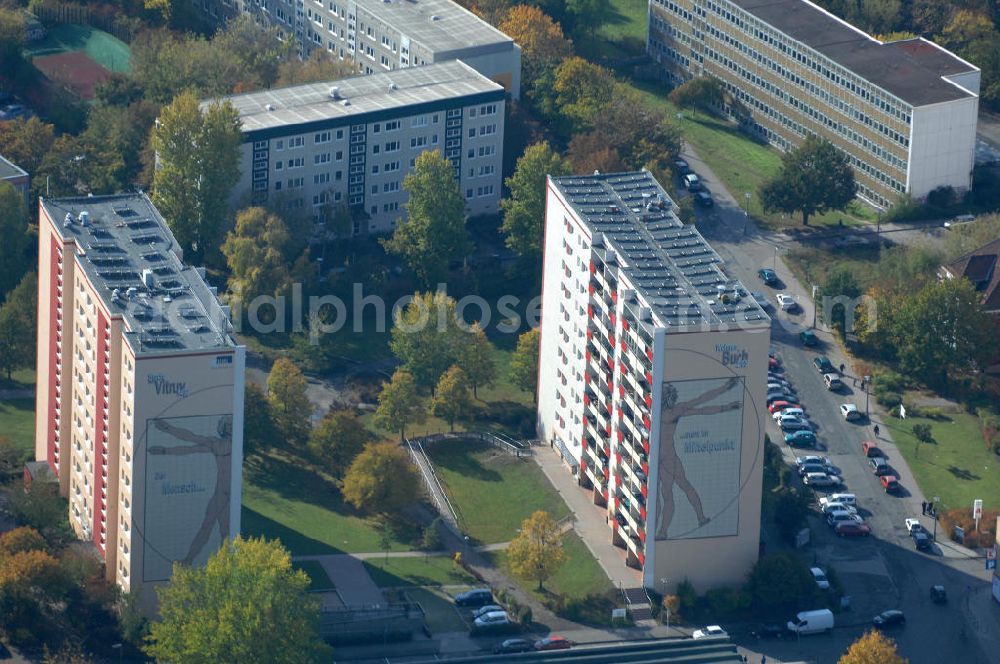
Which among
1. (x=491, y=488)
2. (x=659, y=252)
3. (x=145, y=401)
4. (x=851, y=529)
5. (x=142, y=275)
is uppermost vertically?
(x=142, y=275)

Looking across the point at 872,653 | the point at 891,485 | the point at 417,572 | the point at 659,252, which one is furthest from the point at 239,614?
the point at 891,485

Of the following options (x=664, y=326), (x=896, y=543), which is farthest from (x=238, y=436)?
(x=896, y=543)

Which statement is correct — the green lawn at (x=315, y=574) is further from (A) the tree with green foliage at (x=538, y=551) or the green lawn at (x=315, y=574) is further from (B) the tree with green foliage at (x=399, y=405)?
(B) the tree with green foliage at (x=399, y=405)

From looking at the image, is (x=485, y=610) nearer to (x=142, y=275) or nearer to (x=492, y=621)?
(x=492, y=621)

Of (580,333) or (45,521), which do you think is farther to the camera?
(580,333)

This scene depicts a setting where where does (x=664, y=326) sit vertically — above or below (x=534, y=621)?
above

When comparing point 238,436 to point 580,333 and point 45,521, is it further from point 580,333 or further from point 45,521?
point 580,333
